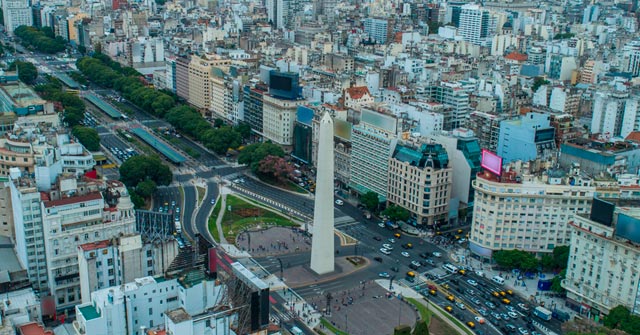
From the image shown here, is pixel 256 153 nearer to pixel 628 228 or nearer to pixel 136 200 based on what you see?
pixel 136 200

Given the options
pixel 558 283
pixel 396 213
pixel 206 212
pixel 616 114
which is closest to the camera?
pixel 558 283

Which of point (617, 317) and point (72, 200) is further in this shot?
point (72, 200)

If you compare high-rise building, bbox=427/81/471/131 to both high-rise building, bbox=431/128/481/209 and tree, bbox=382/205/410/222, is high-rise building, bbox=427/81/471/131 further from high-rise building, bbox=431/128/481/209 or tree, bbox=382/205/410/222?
tree, bbox=382/205/410/222

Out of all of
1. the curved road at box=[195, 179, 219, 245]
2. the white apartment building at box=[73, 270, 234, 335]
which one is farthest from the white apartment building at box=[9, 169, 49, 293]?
the curved road at box=[195, 179, 219, 245]

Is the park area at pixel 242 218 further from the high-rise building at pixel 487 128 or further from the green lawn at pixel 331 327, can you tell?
the high-rise building at pixel 487 128

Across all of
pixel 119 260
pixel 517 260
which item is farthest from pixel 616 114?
pixel 119 260

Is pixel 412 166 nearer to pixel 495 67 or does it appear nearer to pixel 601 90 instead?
pixel 601 90

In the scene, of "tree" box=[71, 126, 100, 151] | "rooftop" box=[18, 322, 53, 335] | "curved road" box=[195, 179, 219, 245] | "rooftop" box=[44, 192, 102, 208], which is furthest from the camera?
"tree" box=[71, 126, 100, 151]
